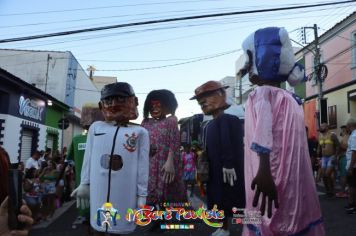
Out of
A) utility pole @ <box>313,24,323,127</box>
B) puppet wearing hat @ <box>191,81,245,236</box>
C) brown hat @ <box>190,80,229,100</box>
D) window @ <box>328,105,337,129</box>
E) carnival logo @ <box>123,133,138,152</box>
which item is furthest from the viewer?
window @ <box>328,105,337,129</box>

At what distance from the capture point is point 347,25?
18.8 meters

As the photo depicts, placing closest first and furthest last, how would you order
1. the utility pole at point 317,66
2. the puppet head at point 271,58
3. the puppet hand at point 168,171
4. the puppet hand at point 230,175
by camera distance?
the puppet head at point 271,58 < the puppet hand at point 230,175 < the puppet hand at point 168,171 < the utility pole at point 317,66

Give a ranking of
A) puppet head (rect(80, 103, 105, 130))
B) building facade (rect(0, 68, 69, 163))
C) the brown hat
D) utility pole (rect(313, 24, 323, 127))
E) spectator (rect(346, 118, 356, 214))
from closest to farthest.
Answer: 1. puppet head (rect(80, 103, 105, 130))
2. the brown hat
3. spectator (rect(346, 118, 356, 214))
4. building facade (rect(0, 68, 69, 163))
5. utility pole (rect(313, 24, 323, 127))

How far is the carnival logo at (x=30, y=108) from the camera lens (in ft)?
51.9

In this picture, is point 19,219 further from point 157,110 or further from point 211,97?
point 157,110

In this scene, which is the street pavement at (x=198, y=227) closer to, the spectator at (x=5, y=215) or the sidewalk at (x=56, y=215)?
the sidewalk at (x=56, y=215)

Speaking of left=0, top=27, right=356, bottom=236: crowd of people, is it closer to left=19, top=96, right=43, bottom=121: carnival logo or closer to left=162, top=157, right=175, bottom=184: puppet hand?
left=162, top=157, right=175, bottom=184: puppet hand

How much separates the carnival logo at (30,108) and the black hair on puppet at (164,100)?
1178 cm

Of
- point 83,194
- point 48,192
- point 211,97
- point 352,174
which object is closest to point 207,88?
point 211,97

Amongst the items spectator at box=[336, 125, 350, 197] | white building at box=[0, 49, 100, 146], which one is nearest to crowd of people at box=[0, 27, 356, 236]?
spectator at box=[336, 125, 350, 197]

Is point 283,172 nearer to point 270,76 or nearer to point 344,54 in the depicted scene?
point 270,76

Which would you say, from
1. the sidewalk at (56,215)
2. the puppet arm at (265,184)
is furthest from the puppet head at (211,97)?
the sidewalk at (56,215)

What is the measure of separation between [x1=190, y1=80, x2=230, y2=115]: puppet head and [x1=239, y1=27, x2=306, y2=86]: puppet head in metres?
1.94

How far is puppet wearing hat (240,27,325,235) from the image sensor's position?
2256 mm
